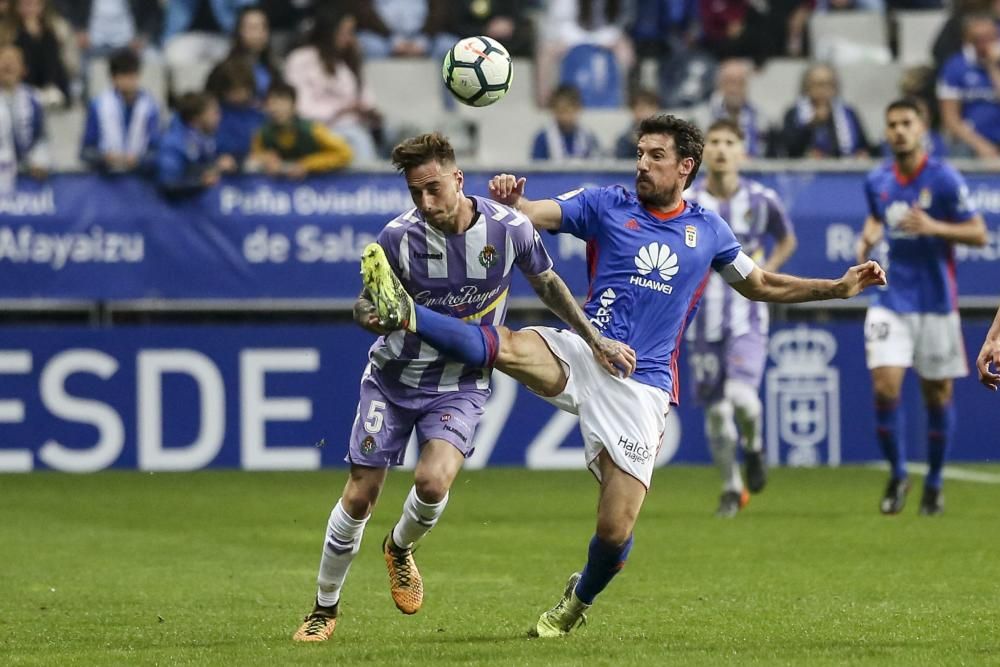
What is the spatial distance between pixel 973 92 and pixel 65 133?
8.30 m

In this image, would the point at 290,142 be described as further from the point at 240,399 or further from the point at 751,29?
the point at 751,29

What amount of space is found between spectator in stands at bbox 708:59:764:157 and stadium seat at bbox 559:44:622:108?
1.58 m

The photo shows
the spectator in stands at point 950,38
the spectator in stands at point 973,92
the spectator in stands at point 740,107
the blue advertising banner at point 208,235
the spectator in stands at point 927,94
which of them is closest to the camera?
the blue advertising banner at point 208,235

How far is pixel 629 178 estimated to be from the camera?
15.2 metres

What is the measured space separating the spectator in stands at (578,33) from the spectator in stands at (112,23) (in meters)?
3.80

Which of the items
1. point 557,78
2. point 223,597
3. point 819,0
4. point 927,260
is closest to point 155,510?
point 223,597

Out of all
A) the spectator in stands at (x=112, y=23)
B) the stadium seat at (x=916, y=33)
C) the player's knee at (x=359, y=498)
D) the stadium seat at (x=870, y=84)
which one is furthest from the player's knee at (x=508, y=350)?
the stadium seat at (x=916, y=33)

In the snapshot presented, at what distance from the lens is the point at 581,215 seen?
24.8ft

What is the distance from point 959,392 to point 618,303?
919cm

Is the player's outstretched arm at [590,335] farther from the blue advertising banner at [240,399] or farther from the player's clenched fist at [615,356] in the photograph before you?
the blue advertising banner at [240,399]

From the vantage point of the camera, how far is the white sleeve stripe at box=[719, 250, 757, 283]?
25.0 ft

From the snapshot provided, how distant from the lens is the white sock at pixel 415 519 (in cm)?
738

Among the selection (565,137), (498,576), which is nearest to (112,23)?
(565,137)

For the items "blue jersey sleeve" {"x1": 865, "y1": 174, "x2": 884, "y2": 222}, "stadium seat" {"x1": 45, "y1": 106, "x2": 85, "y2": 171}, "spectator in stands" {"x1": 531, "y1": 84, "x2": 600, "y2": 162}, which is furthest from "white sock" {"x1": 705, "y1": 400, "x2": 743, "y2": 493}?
"stadium seat" {"x1": 45, "y1": 106, "x2": 85, "y2": 171}
